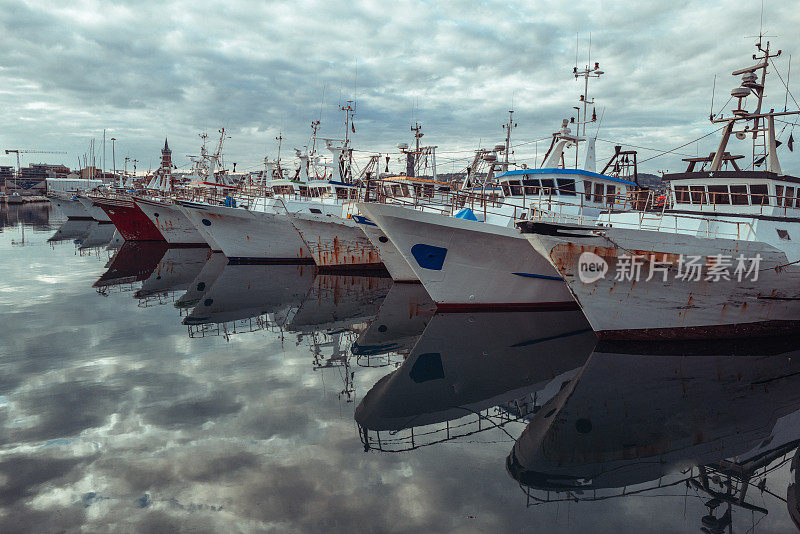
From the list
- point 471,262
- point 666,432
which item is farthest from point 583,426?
point 471,262

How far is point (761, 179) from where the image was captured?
41.5 feet

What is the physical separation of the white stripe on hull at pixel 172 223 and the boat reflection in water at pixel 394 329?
739 inches

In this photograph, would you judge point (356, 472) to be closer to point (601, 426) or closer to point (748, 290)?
point (601, 426)

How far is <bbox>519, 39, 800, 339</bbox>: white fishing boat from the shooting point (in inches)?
429

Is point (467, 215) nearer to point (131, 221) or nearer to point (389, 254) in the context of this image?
point (389, 254)

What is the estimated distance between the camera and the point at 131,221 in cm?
3378

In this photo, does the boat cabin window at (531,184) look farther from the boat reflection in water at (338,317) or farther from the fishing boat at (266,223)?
the fishing boat at (266,223)

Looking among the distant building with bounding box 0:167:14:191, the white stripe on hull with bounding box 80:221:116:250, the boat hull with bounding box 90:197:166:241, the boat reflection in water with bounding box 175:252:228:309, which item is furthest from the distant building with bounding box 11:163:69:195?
the boat reflection in water with bounding box 175:252:228:309

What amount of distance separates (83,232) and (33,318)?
1302 inches

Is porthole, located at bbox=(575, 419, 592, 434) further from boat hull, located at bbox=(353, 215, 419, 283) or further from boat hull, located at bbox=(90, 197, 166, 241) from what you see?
boat hull, located at bbox=(90, 197, 166, 241)

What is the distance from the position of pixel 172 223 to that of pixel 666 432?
30896mm

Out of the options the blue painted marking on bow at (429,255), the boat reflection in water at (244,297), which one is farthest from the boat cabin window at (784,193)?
the boat reflection in water at (244,297)

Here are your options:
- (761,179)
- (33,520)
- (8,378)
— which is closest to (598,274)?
(761,179)

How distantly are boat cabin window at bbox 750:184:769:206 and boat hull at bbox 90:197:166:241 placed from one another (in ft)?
107
